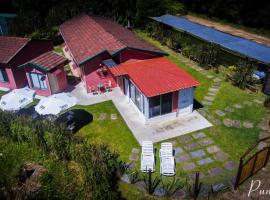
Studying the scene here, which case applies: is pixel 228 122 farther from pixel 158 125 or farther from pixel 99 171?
pixel 99 171

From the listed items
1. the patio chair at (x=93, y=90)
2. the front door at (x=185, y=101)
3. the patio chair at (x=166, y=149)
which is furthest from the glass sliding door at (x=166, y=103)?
the patio chair at (x=93, y=90)

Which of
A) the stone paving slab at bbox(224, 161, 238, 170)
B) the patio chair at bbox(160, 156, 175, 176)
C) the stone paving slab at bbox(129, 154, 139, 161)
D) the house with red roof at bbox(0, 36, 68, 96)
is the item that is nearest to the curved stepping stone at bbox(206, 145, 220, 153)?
the stone paving slab at bbox(224, 161, 238, 170)

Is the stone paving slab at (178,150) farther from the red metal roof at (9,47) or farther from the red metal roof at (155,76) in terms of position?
the red metal roof at (9,47)

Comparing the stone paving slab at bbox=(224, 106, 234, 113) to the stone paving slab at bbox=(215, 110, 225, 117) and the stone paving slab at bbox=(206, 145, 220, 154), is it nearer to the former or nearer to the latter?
the stone paving slab at bbox=(215, 110, 225, 117)

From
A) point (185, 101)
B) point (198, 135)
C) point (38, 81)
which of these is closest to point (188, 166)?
point (198, 135)

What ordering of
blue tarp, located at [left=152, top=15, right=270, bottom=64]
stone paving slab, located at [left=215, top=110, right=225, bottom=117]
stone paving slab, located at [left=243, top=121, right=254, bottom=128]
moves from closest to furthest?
stone paving slab, located at [left=243, top=121, right=254, bottom=128], stone paving slab, located at [left=215, top=110, right=225, bottom=117], blue tarp, located at [left=152, top=15, right=270, bottom=64]

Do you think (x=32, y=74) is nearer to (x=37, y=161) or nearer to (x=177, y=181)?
(x=37, y=161)
